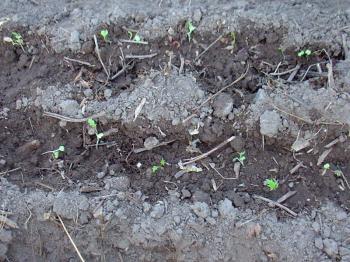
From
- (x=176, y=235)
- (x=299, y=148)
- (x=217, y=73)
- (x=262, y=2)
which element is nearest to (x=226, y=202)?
(x=176, y=235)

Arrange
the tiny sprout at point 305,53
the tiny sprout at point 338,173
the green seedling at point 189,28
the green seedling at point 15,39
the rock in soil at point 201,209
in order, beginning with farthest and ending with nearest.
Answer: the green seedling at point 15,39 → the green seedling at point 189,28 → the tiny sprout at point 305,53 → the tiny sprout at point 338,173 → the rock in soil at point 201,209

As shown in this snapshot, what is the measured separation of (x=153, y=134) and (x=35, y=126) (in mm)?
660

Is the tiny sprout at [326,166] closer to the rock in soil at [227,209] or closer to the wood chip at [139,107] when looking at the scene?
the rock in soil at [227,209]

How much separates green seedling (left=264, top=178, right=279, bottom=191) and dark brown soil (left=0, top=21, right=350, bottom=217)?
0.08 feet

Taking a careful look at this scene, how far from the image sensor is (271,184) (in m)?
2.71

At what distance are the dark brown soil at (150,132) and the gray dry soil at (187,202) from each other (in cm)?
6

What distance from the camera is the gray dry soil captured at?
2598 mm

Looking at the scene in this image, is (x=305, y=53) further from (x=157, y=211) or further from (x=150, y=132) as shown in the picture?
(x=157, y=211)

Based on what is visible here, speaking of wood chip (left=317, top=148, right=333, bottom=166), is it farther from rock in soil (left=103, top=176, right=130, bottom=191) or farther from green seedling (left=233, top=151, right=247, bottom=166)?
rock in soil (left=103, top=176, right=130, bottom=191)

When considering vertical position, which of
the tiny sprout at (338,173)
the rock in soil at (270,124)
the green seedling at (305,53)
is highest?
the green seedling at (305,53)

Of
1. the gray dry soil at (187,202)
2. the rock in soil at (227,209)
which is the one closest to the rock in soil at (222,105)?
the gray dry soil at (187,202)

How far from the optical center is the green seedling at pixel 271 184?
2.71 m

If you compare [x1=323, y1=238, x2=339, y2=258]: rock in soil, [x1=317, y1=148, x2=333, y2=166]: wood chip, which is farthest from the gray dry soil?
[x1=317, y1=148, x2=333, y2=166]: wood chip

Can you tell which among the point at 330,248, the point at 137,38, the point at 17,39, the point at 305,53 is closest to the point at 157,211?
the point at 330,248
